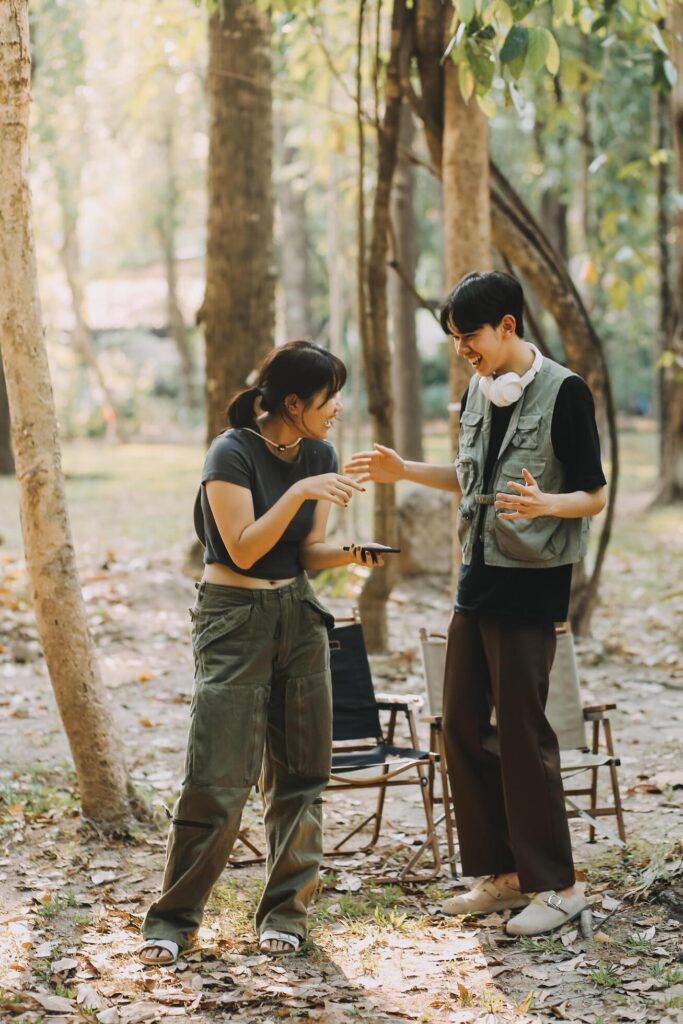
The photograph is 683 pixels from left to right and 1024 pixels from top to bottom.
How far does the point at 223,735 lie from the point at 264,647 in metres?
0.30

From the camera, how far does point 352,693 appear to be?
4953 mm

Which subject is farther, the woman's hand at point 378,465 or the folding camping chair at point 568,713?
the folding camping chair at point 568,713

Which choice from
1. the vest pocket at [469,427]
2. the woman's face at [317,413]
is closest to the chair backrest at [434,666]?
the vest pocket at [469,427]

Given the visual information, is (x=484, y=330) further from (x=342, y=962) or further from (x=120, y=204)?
(x=120, y=204)

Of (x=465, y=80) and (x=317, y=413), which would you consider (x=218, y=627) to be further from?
(x=465, y=80)

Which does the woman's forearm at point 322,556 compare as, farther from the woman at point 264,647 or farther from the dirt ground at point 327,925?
the dirt ground at point 327,925

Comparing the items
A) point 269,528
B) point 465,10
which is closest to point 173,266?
point 465,10

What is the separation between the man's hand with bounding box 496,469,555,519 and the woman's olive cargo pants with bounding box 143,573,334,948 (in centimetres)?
76

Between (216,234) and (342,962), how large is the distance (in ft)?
21.6

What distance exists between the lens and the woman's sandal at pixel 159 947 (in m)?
3.71

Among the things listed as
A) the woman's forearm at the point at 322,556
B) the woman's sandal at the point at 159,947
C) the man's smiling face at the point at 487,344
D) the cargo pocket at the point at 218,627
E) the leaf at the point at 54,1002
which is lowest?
the leaf at the point at 54,1002

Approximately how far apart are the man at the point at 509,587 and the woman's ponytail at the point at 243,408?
38 cm

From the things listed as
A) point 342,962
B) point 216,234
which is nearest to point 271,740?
point 342,962

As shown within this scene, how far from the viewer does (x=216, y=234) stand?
30.4 ft
